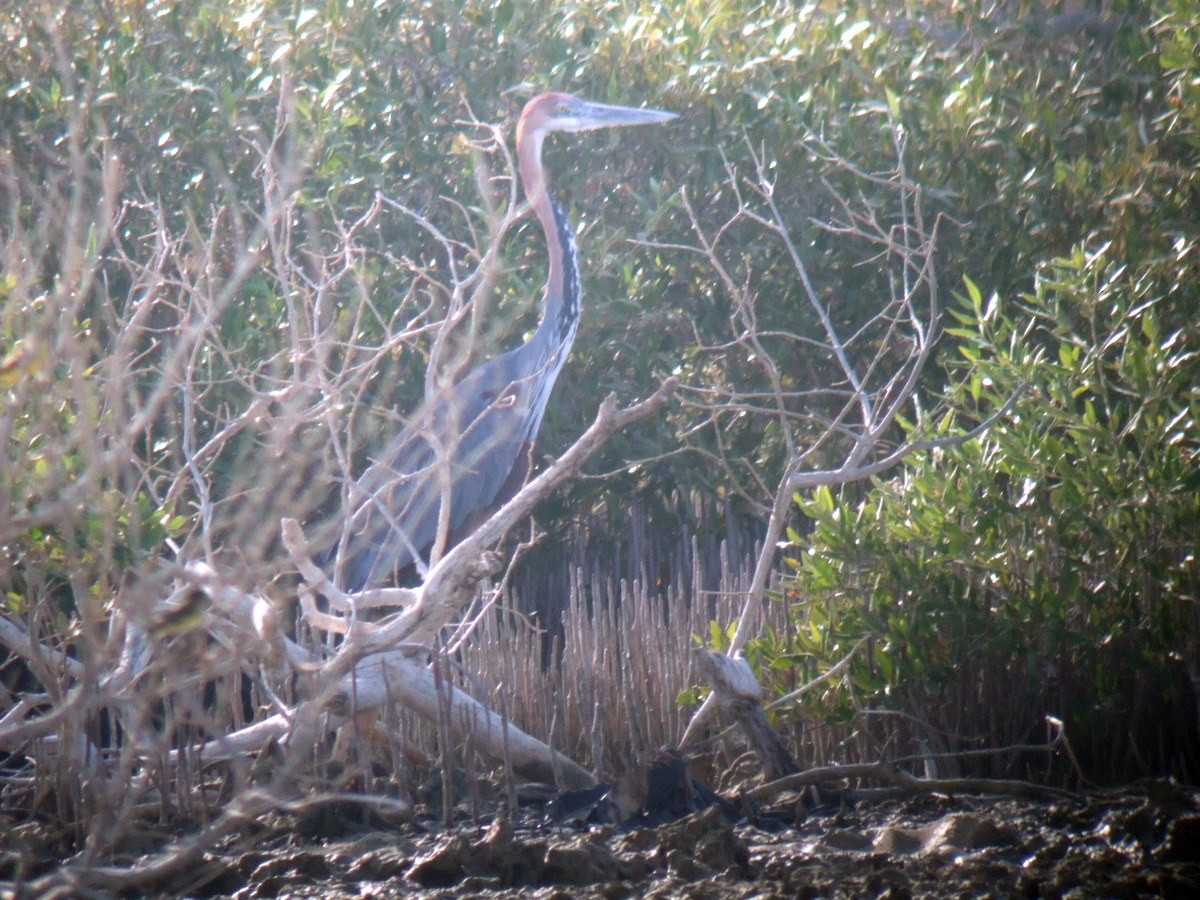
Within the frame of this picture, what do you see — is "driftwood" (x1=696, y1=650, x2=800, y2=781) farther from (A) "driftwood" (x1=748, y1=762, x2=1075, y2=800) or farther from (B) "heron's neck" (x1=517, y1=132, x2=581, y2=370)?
(B) "heron's neck" (x1=517, y1=132, x2=581, y2=370)

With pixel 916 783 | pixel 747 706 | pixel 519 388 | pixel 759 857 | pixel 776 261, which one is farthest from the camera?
pixel 776 261

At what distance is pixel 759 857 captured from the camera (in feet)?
10.3

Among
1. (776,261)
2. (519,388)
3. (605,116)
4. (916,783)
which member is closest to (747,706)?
(916,783)

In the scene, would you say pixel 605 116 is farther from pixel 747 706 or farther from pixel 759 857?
pixel 759 857

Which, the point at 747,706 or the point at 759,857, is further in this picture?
the point at 747,706

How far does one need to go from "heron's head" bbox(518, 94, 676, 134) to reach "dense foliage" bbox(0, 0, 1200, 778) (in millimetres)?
306

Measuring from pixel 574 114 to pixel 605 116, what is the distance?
14cm

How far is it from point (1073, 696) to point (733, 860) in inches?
53.0

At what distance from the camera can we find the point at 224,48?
582 cm

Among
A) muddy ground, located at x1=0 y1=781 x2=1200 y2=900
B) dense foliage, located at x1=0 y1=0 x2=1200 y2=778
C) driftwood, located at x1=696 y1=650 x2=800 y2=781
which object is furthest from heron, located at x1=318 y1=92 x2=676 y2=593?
muddy ground, located at x1=0 y1=781 x2=1200 y2=900

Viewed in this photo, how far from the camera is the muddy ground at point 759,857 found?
112 inches

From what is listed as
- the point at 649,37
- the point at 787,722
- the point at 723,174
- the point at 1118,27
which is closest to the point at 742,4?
the point at 649,37

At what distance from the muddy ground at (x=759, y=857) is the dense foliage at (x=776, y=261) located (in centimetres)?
60

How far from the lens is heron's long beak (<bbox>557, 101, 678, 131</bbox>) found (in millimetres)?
5762
